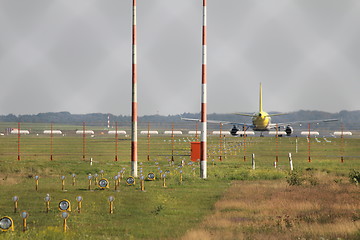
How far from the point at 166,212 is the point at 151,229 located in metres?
3.49

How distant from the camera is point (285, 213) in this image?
19.8 metres

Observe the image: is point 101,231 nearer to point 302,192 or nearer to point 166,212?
point 166,212

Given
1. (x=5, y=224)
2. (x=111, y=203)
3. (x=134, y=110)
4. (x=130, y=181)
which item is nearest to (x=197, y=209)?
(x=111, y=203)

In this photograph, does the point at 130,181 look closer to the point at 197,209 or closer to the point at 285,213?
the point at 197,209

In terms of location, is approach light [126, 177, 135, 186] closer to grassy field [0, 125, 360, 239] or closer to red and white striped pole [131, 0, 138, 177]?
grassy field [0, 125, 360, 239]

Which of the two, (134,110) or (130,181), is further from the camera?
(134,110)

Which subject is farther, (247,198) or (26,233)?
(247,198)

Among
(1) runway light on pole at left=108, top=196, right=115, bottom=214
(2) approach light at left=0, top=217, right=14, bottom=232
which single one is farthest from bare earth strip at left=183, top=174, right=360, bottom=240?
(2) approach light at left=0, top=217, right=14, bottom=232

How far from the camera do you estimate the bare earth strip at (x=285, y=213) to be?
15.5m

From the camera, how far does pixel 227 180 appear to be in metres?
33.4

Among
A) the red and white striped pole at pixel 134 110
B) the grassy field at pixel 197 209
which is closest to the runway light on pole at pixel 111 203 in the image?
the grassy field at pixel 197 209

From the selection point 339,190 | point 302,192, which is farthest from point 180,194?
point 339,190

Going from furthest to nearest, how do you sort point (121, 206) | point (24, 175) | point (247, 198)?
1. point (24, 175)
2. point (247, 198)
3. point (121, 206)

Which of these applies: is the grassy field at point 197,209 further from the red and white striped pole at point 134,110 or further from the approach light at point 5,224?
the red and white striped pole at point 134,110
